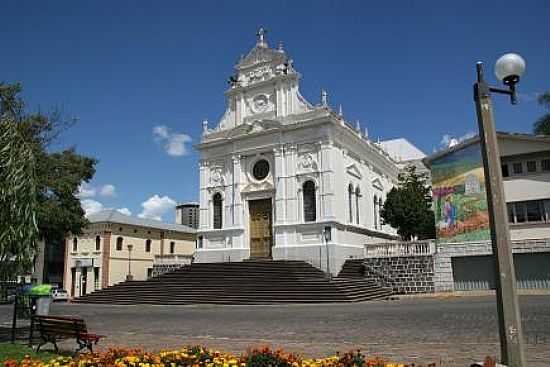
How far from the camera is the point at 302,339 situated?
11.3 meters

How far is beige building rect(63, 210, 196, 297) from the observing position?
44.9 metres

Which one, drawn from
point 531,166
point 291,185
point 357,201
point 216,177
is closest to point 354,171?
point 357,201

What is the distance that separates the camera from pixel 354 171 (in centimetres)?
3569

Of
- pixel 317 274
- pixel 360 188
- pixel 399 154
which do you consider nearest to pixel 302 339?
pixel 317 274

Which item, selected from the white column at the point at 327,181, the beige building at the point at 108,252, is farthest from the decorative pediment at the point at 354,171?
the beige building at the point at 108,252

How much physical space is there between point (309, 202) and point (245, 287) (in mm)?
8142

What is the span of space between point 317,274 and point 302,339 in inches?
687

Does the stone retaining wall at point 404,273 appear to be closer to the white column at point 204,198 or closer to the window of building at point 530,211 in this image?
the window of building at point 530,211

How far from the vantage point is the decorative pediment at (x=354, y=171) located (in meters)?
34.8

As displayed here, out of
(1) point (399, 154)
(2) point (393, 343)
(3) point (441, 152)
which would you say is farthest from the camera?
(1) point (399, 154)

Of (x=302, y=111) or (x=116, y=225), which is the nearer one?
(x=302, y=111)

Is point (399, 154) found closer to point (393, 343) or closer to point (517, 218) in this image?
point (517, 218)

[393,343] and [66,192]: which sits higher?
[66,192]

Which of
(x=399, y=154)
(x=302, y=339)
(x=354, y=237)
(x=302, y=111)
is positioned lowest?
(x=302, y=339)
